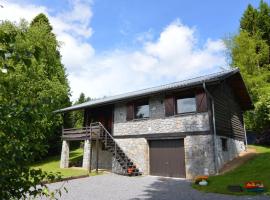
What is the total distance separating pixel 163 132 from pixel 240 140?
8685mm

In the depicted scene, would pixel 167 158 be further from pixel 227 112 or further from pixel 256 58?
pixel 256 58

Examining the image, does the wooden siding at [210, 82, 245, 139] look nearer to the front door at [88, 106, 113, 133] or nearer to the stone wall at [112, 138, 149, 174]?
the stone wall at [112, 138, 149, 174]

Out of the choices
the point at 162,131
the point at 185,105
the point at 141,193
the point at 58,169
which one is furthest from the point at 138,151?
the point at 58,169

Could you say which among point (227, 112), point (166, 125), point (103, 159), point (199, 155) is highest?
point (227, 112)

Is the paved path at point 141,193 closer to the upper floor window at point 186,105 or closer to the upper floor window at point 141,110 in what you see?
the upper floor window at point 186,105

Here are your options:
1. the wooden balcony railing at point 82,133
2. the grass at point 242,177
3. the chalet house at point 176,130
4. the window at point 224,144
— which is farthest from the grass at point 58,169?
the window at point 224,144

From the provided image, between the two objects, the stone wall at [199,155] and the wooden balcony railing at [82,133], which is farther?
the wooden balcony railing at [82,133]

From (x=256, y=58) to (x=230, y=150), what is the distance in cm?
1636

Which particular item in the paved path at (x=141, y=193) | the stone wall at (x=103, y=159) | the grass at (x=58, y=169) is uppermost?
the stone wall at (x=103, y=159)

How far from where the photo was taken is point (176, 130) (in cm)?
1498

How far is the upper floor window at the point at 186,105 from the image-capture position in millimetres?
14826

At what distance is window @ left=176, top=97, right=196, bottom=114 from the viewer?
1482 cm

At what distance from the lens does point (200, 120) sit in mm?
14125

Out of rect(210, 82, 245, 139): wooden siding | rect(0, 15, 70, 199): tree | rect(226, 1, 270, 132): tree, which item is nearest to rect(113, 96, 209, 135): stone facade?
rect(210, 82, 245, 139): wooden siding
